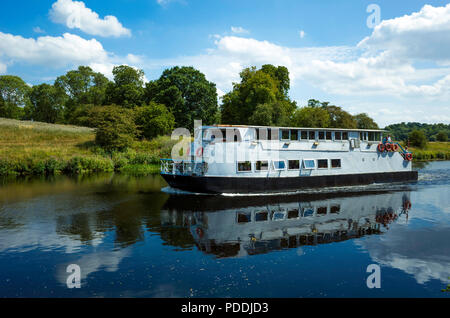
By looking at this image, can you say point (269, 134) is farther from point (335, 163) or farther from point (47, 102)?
point (47, 102)

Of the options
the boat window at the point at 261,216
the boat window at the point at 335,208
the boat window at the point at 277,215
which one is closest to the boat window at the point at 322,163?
the boat window at the point at 335,208

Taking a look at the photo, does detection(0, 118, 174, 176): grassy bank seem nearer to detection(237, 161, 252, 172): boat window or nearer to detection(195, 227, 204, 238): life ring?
detection(237, 161, 252, 172): boat window

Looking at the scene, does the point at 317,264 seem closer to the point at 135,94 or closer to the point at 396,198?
the point at 396,198

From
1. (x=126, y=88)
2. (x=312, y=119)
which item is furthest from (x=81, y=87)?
(x=312, y=119)

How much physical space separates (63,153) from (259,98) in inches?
1499

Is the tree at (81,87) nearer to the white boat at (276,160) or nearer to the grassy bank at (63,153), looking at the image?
the grassy bank at (63,153)

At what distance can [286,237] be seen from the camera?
647 inches

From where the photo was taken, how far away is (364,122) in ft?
250

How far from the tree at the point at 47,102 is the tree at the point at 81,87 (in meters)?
1.94

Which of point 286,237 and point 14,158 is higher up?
point 14,158

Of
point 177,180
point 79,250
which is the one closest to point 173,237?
point 79,250

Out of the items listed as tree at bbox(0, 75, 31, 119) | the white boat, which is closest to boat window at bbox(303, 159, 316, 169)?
the white boat
